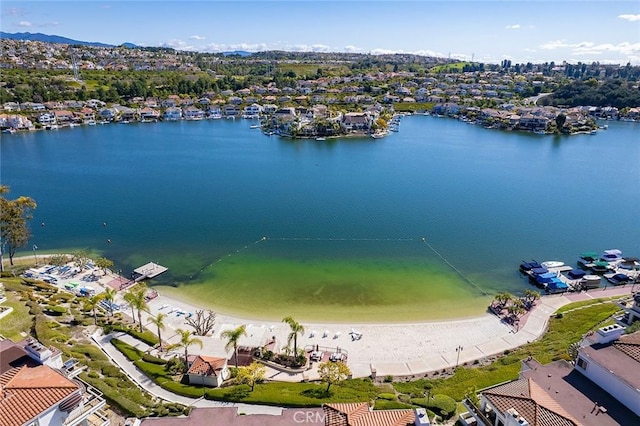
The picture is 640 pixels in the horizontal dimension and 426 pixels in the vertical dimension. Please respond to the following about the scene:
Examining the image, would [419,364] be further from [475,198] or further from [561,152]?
[561,152]

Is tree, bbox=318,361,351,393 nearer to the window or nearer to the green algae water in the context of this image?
the green algae water

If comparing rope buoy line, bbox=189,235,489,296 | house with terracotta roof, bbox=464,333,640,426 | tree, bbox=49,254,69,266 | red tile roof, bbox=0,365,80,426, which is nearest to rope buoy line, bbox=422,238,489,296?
rope buoy line, bbox=189,235,489,296

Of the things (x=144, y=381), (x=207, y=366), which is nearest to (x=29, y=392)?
(x=144, y=381)

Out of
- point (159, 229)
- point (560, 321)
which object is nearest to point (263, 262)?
point (159, 229)

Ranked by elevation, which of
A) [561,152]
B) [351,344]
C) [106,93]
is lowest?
[351,344]

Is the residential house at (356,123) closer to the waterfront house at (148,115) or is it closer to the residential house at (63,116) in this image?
the waterfront house at (148,115)

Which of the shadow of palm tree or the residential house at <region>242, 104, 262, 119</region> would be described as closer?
the shadow of palm tree

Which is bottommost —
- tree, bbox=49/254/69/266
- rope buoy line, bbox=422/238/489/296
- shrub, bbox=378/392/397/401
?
rope buoy line, bbox=422/238/489/296
